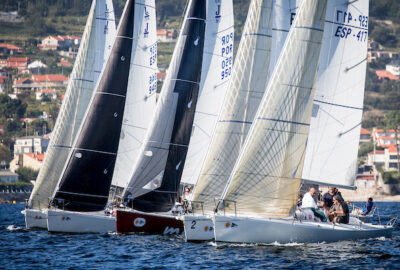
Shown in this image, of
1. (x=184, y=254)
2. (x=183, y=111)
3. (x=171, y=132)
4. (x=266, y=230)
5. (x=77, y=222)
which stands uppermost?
(x=183, y=111)

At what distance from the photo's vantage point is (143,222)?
30.3 m

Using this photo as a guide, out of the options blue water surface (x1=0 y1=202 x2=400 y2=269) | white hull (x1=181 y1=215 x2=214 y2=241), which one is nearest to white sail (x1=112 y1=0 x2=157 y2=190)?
blue water surface (x1=0 y1=202 x2=400 y2=269)

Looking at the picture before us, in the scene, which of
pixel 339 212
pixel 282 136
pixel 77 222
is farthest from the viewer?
pixel 77 222

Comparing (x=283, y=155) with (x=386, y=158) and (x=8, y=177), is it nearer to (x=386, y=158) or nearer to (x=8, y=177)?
(x=8, y=177)

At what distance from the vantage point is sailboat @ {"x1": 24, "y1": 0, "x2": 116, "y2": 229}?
34281mm

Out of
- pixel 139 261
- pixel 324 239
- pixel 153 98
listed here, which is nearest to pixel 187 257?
pixel 139 261

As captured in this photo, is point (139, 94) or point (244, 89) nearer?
point (244, 89)

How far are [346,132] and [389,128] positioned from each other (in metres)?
147

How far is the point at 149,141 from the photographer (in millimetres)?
30484

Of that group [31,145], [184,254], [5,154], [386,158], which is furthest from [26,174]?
[184,254]

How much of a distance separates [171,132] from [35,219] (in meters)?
7.52

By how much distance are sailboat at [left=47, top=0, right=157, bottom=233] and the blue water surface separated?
1.95m

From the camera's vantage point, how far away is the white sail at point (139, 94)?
3600 centimetres

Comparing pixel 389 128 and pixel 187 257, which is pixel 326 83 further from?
pixel 389 128
